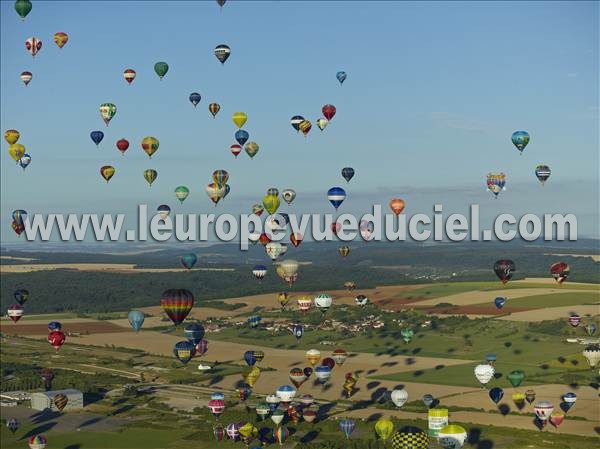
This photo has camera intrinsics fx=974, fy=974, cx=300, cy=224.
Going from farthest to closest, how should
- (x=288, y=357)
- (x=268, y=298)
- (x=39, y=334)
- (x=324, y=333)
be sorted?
(x=268, y=298) → (x=39, y=334) → (x=324, y=333) → (x=288, y=357)

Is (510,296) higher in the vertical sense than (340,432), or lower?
higher

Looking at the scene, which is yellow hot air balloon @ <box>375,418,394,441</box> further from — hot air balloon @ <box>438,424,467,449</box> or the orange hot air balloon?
the orange hot air balloon

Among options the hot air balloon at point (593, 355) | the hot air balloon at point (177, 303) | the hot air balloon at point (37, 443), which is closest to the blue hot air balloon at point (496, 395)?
the hot air balloon at point (593, 355)

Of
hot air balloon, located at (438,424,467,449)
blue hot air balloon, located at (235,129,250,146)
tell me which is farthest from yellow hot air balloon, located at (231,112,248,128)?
hot air balloon, located at (438,424,467,449)

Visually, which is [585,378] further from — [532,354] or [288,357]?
[288,357]

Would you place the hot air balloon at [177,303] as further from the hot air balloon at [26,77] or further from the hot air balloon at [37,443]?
the hot air balloon at [26,77]

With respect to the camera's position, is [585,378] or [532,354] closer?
[585,378]

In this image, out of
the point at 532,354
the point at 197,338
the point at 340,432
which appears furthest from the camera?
the point at 532,354

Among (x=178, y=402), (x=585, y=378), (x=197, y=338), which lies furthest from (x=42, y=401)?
(x=585, y=378)
